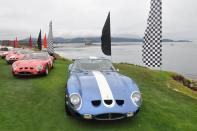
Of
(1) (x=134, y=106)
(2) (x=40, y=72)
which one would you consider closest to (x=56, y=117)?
(1) (x=134, y=106)

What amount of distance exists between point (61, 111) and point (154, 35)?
29.3 ft

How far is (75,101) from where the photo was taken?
758cm

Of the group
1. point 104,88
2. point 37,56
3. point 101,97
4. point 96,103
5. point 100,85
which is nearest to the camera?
point 96,103

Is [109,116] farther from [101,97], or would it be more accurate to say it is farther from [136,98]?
[136,98]

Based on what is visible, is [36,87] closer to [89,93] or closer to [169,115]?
[89,93]

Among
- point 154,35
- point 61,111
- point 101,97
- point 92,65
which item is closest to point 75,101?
point 101,97

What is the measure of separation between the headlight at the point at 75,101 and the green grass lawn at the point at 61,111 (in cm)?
56

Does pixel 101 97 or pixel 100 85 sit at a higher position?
pixel 100 85

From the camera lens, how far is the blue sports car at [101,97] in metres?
7.26

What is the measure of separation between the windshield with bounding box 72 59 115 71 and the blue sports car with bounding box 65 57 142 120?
775mm

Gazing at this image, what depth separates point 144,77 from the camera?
15.8 metres

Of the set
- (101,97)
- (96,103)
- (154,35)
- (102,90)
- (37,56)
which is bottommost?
(96,103)

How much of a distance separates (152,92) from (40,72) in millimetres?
5471

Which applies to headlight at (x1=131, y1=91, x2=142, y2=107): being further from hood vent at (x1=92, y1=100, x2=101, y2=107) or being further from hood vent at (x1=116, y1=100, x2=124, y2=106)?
hood vent at (x1=92, y1=100, x2=101, y2=107)
